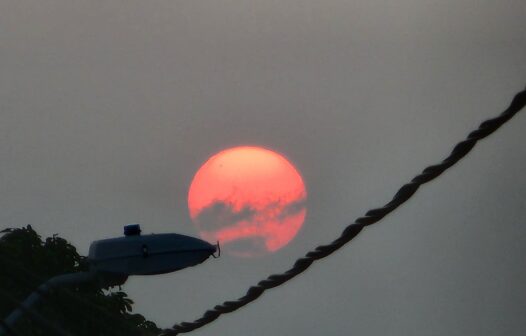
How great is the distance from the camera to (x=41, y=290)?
26.4ft

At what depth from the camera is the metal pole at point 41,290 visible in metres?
7.50

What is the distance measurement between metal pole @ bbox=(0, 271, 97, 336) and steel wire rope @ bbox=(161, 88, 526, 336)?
3.83 feet

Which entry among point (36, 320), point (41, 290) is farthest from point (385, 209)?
point (41, 290)

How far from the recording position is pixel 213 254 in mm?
8625

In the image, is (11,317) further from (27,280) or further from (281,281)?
(281,281)

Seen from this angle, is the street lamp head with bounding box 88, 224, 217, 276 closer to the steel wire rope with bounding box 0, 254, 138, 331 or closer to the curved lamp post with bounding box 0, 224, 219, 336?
the curved lamp post with bounding box 0, 224, 219, 336

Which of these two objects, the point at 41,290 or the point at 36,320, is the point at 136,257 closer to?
the point at 41,290

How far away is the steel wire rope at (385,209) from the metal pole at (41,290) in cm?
117

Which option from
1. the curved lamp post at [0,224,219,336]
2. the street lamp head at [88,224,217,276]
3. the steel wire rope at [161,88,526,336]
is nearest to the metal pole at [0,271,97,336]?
the curved lamp post at [0,224,219,336]

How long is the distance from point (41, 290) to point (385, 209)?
3.39m

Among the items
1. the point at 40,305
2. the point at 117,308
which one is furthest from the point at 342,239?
the point at 117,308

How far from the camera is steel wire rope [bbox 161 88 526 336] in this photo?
493 centimetres

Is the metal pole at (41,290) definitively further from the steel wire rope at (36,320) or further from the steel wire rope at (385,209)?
the steel wire rope at (385,209)

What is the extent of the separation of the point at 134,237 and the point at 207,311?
3.14 ft
